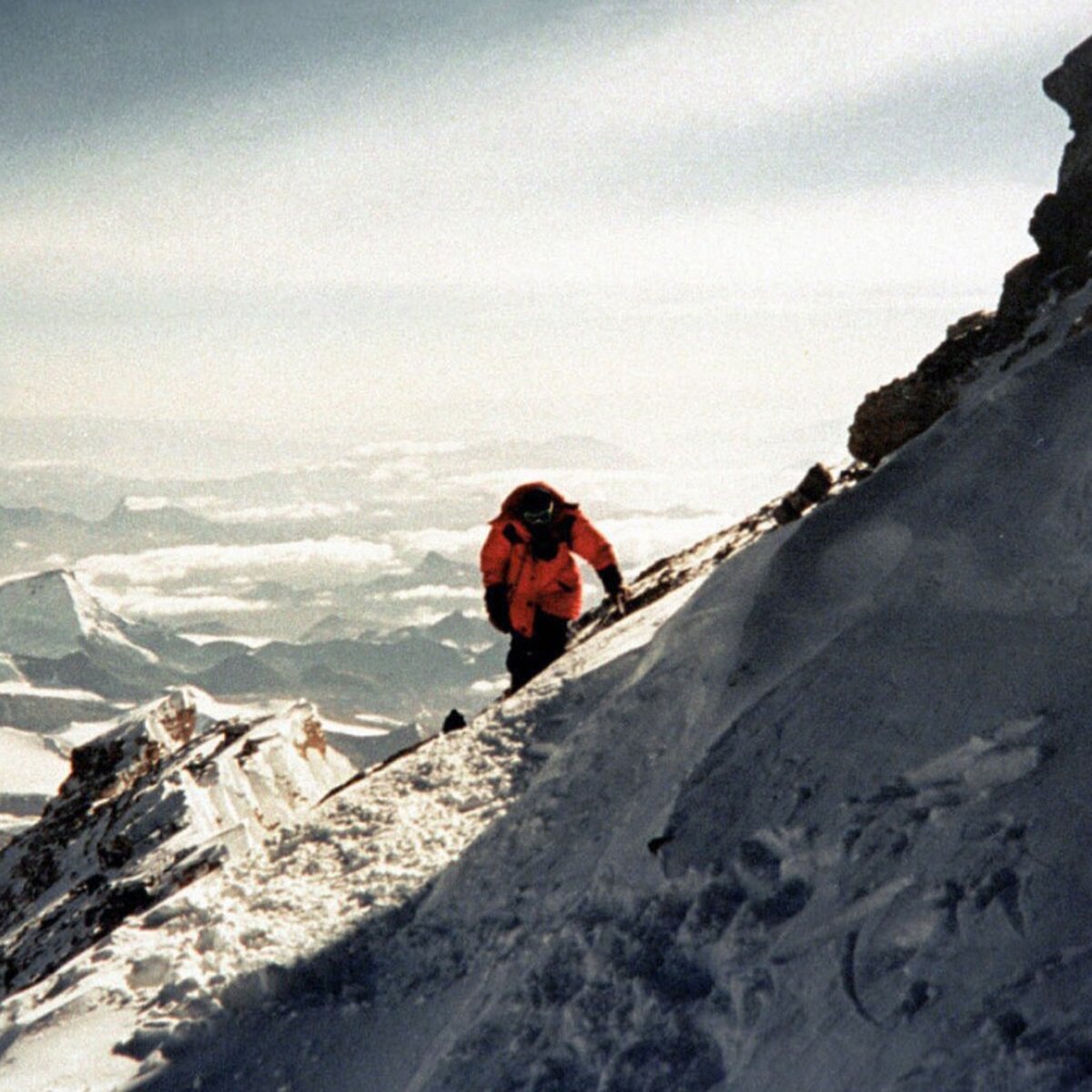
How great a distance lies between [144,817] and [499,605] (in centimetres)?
960

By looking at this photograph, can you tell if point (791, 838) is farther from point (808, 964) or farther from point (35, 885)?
point (35, 885)

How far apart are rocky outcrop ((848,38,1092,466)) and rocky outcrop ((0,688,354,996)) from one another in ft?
29.0

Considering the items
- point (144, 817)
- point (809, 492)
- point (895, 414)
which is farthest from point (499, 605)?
point (144, 817)

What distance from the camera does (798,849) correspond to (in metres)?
5.55

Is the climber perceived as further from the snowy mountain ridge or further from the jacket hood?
the snowy mountain ridge

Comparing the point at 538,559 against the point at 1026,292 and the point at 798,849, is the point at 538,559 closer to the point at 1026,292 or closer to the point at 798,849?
the point at 1026,292

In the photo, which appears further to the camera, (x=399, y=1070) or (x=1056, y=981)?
(x=399, y=1070)

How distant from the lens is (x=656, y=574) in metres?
17.2

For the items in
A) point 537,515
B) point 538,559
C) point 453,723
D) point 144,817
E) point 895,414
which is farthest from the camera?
point 144,817

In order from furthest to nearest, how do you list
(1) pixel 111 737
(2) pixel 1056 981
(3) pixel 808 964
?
(1) pixel 111 737 < (3) pixel 808 964 < (2) pixel 1056 981

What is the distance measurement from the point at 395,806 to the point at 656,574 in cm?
913

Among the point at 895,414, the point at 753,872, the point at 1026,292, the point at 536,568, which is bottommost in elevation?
the point at 753,872

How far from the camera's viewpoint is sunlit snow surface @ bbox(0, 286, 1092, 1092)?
4.52 metres

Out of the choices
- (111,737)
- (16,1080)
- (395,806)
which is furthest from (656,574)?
(111,737)
